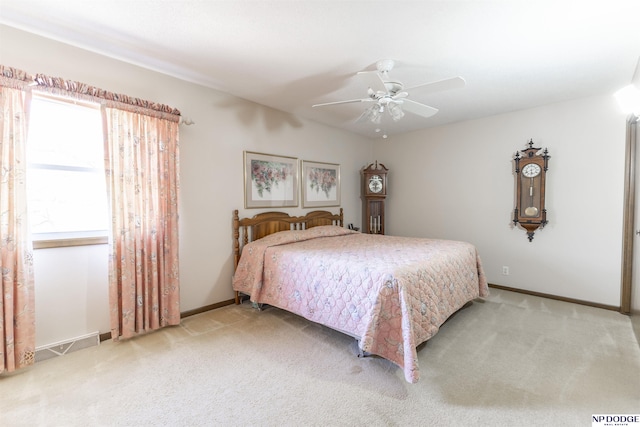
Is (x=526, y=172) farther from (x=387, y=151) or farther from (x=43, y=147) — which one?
(x=43, y=147)

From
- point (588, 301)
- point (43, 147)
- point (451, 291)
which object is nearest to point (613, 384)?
point (451, 291)

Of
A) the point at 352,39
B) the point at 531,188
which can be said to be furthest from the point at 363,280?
the point at 531,188

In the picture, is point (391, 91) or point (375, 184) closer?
point (391, 91)

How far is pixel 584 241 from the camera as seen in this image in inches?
131

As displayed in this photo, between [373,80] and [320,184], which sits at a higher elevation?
[373,80]

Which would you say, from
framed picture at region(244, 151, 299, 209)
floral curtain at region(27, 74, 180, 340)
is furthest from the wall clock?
floral curtain at region(27, 74, 180, 340)

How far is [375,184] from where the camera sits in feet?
16.2

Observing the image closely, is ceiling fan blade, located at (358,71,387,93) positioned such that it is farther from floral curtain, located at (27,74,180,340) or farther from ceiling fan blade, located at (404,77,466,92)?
floral curtain, located at (27,74,180,340)

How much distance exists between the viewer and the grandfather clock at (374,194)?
192 inches

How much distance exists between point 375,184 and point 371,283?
10.1ft

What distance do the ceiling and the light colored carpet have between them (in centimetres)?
243

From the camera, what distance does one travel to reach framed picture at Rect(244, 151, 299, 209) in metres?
3.51

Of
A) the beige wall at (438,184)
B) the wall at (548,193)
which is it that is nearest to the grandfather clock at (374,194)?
the wall at (548,193)

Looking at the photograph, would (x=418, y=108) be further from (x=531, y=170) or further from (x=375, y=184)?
(x=375, y=184)
